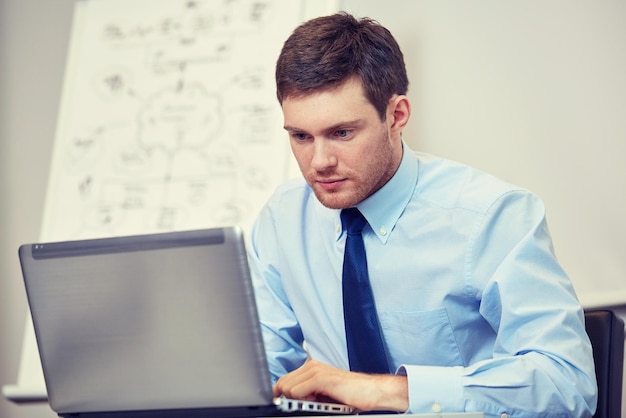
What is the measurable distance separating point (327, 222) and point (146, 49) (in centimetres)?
126

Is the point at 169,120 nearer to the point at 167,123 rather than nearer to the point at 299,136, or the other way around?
the point at 167,123

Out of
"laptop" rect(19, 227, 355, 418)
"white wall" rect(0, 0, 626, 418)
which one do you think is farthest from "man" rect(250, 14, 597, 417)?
"white wall" rect(0, 0, 626, 418)

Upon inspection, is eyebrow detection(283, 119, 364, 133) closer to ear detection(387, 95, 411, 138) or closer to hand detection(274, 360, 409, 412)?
ear detection(387, 95, 411, 138)

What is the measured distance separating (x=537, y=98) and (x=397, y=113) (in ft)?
2.68

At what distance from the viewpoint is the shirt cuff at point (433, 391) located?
3.59 ft

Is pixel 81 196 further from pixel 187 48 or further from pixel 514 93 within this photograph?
pixel 514 93

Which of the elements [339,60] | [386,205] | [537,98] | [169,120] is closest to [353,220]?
[386,205]

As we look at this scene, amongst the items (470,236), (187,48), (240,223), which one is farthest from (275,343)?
(187,48)

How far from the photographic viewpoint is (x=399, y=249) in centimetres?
142

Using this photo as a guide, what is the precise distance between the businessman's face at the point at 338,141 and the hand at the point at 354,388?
371mm

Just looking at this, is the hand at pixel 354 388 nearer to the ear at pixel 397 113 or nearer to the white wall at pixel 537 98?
the ear at pixel 397 113

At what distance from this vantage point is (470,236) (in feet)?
4.45

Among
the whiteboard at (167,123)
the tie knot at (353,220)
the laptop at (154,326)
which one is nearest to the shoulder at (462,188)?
the tie knot at (353,220)

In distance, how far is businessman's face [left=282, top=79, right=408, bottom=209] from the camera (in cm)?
136
